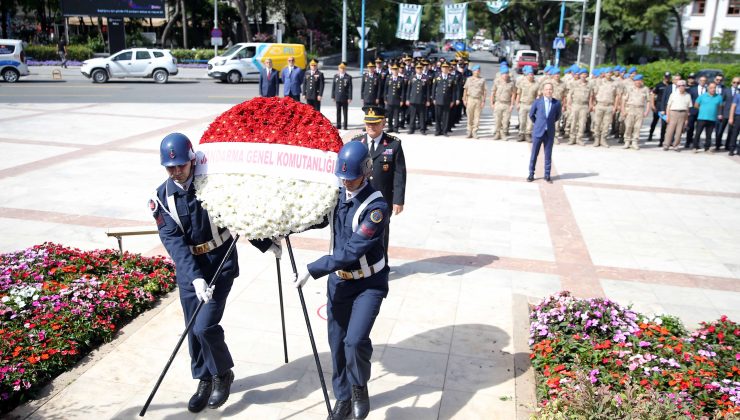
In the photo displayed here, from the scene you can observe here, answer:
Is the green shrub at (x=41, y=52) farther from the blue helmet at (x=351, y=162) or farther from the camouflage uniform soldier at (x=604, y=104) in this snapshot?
the blue helmet at (x=351, y=162)

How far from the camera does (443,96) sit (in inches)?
671

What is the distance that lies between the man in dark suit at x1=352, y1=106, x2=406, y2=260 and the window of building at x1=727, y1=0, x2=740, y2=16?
2270 inches

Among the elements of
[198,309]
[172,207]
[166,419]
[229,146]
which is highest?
[229,146]

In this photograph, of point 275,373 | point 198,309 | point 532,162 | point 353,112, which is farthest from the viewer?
point 353,112

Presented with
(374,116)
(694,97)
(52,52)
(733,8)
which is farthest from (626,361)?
(733,8)

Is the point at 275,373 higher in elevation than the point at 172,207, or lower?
lower

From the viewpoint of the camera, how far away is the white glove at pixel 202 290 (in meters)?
4.31

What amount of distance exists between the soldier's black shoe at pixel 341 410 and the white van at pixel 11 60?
29.0 metres

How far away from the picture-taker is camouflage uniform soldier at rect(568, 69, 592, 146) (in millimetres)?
16297

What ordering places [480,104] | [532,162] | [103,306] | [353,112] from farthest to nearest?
[353,112]
[480,104]
[532,162]
[103,306]

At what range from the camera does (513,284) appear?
7.44m

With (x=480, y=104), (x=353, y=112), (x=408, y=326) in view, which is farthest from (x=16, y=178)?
(x=353, y=112)

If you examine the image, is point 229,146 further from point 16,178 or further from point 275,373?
point 16,178

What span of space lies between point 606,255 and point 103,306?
6176 mm
